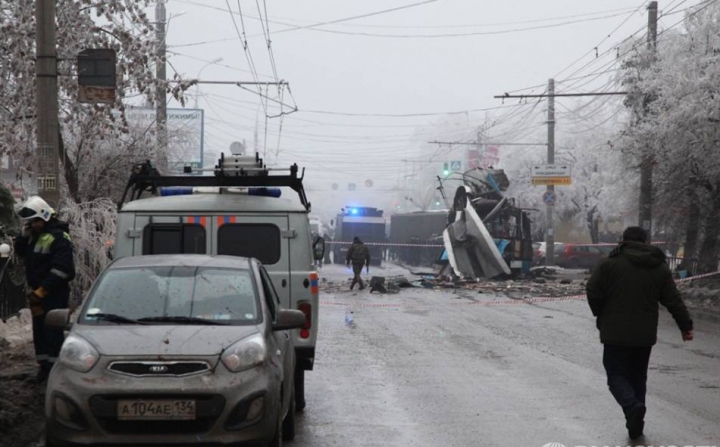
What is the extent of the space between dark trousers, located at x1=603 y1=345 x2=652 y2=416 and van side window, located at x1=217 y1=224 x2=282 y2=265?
3.39 meters

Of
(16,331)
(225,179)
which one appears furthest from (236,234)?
(16,331)

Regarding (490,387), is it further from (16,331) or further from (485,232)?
(485,232)

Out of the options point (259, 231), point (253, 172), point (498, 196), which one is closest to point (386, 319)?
point (253, 172)

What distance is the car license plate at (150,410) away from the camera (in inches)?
251

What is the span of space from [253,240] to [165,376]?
339cm

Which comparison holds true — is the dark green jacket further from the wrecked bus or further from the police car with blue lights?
the police car with blue lights

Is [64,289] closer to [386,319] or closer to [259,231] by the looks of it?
[259,231]

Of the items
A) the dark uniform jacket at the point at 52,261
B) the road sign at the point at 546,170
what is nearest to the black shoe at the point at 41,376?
the dark uniform jacket at the point at 52,261

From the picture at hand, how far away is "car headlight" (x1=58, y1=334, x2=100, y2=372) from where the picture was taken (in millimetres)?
6540

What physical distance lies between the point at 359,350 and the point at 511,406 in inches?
202

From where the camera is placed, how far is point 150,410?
639 cm

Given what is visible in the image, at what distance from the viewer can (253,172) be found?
444 inches

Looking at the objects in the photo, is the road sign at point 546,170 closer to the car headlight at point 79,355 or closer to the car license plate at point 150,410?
the car headlight at point 79,355

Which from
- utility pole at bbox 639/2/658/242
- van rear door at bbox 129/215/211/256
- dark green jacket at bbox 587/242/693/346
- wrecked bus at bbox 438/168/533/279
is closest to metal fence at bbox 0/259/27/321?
van rear door at bbox 129/215/211/256
